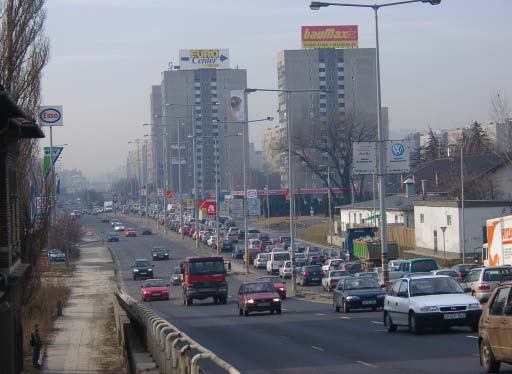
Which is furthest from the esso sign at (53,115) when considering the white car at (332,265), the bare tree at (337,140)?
the bare tree at (337,140)

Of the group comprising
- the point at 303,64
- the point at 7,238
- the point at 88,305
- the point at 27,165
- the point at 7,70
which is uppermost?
the point at 303,64

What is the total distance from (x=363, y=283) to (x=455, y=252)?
3531 cm

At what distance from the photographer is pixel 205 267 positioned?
177 feet

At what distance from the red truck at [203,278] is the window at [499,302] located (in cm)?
3686

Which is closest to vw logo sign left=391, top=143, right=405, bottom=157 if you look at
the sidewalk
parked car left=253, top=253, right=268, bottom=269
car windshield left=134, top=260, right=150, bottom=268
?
the sidewalk

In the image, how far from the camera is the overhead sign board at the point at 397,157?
4197 cm

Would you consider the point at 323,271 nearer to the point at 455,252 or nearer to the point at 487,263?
the point at 455,252

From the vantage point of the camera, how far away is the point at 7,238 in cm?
1836

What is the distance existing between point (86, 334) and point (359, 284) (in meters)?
10.8

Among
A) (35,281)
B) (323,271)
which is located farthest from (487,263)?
(35,281)

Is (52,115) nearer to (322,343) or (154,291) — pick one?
(154,291)

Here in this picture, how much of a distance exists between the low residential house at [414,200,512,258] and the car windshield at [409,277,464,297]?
38037 mm

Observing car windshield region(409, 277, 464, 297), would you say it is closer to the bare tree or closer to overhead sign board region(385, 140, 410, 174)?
overhead sign board region(385, 140, 410, 174)

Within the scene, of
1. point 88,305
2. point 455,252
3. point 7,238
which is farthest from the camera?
point 455,252
